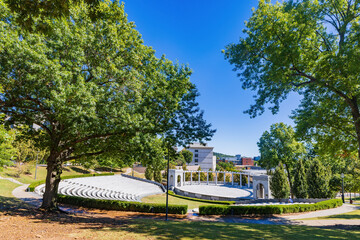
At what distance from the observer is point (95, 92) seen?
11828mm

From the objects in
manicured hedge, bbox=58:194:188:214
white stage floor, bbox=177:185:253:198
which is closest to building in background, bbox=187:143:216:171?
white stage floor, bbox=177:185:253:198

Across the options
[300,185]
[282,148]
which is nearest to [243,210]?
[300,185]

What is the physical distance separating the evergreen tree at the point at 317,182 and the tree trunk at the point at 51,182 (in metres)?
36.7

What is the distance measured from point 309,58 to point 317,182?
27598 mm

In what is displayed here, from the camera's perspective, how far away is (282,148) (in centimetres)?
4641

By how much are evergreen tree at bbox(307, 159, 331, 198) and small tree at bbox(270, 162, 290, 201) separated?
3721 mm

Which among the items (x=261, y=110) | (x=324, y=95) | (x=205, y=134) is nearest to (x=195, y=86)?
(x=205, y=134)

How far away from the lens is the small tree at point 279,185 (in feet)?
111

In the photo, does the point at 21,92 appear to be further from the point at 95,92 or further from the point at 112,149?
the point at 112,149

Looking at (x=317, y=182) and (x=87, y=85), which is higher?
(x=87, y=85)

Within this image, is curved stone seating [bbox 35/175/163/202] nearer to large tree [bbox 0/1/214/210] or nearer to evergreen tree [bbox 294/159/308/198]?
large tree [bbox 0/1/214/210]

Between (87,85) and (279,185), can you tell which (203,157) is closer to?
(279,185)

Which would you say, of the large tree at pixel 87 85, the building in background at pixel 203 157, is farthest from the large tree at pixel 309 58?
the building in background at pixel 203 157

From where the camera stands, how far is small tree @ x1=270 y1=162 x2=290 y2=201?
33.8 metres
